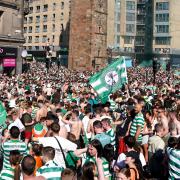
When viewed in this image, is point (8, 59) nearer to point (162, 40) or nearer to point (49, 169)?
point (49, 169)

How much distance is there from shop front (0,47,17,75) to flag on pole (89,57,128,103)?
27.0m

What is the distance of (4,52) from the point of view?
40.7 meters

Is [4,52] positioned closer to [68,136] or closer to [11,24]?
[11,24]

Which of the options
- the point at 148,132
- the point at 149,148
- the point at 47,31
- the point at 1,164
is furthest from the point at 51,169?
the point at 47,31

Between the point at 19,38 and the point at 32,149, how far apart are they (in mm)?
A: 34908

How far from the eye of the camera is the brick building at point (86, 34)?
62562 millimetres

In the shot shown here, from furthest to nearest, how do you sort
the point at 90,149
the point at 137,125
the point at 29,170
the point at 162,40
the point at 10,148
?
the point at 162,40, the point at 137,125, the point at 10,148, the point at 90,149, the point at 29,170

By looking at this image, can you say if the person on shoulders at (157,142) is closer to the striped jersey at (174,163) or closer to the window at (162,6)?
the striped jersey at (174,163)

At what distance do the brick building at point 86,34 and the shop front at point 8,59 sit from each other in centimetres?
2141

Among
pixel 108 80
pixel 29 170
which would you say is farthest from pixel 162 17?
pixel 29 170

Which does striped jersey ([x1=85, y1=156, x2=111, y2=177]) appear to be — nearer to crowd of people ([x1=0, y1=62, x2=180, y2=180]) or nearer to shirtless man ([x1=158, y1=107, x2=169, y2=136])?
crowd of people ([x1=0, y1=62, x2=180, y2=180])

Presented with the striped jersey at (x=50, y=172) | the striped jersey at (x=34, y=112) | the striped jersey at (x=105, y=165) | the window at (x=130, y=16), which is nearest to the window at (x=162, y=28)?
the window at (x=130, y=16)

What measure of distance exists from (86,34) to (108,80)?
48.7m

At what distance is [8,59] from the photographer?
136ft
